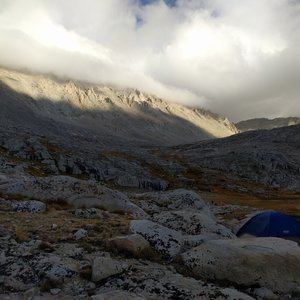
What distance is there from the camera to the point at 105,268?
569 inches

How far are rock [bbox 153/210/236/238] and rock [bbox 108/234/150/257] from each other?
5058 mm

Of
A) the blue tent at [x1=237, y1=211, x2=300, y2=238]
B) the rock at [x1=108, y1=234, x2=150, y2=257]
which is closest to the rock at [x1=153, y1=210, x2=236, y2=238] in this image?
the blue tent at [x1=237, y1=211, x2=300, y2=238]

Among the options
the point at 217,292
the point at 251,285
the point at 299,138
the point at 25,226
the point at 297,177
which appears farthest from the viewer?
the point at 299,138

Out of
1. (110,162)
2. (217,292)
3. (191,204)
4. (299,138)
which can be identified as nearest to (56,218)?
(217,292)

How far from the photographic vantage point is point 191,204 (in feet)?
115

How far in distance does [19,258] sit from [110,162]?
74.0 m

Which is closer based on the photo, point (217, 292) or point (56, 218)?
point (217, 292)

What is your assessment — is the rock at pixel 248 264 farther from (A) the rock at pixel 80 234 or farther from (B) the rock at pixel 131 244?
(A) the rock at pixel 80 234

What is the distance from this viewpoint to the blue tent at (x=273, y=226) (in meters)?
25.3

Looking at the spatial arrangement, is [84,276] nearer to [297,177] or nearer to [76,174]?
[76,174]

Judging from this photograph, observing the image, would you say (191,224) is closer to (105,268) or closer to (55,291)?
(105,268)

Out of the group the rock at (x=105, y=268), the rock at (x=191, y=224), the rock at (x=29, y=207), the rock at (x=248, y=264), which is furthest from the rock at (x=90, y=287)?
the rock at (x=29, y=207)

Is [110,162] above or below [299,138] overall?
below

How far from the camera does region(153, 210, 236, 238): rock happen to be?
2123cm
